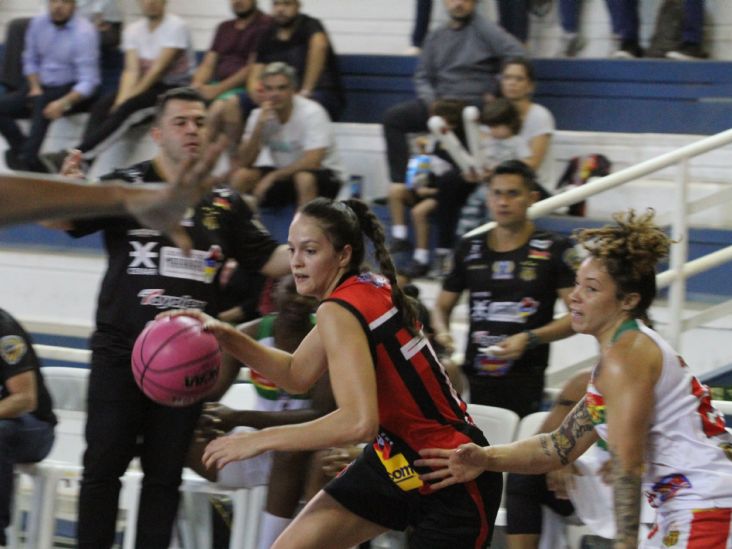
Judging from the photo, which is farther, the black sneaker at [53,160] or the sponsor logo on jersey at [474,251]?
the black sneaker at [53,160]

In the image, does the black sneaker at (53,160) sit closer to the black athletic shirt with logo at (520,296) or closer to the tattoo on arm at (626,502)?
the black athletic shirt with logo at (520,296)

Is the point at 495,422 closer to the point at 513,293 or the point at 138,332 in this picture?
Result: the point at 513,293

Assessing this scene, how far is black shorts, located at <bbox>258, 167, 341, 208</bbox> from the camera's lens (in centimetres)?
849

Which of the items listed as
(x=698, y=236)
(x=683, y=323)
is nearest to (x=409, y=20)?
(x=698, y=236)

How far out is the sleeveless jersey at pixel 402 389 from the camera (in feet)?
13.2

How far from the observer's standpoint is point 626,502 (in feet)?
12.1

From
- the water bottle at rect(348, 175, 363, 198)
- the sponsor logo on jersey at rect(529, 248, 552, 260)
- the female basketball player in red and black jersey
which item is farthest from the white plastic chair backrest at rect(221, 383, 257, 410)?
the water bottle at rect(348, 175, 363, 198)

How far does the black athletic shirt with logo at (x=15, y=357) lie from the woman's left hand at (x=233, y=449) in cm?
200

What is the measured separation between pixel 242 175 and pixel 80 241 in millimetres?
2243

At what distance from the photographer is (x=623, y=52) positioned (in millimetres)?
9336

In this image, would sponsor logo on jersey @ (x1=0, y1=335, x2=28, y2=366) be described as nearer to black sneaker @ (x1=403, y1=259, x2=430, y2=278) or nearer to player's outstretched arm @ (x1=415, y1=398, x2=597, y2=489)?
player's outstretched arm @ (x1=415, y1=398, x2=597, y2=489)

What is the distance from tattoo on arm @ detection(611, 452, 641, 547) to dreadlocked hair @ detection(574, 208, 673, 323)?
51 centimetres

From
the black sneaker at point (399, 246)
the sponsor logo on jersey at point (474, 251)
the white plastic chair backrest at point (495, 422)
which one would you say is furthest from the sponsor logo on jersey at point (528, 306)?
the black sneaker at point (399, 246)

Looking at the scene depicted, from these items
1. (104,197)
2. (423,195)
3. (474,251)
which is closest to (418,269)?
(423,195)
